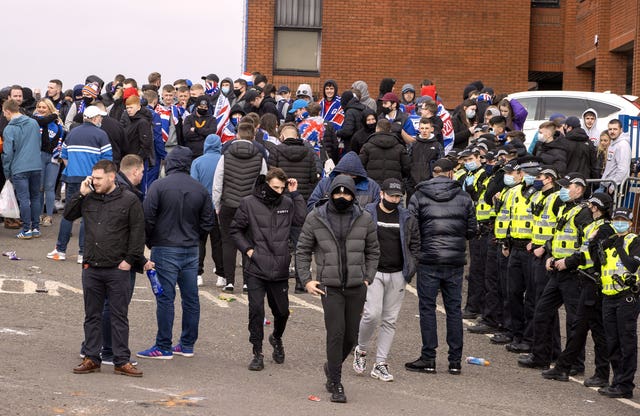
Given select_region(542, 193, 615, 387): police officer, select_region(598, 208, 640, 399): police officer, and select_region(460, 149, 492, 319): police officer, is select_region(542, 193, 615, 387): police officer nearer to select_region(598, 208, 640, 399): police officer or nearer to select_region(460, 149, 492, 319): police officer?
select_region(598, 208, 640, 399): police officer

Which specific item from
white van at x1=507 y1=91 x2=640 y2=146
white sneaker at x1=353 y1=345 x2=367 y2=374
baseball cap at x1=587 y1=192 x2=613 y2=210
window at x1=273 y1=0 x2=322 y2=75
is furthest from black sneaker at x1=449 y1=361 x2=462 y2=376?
window at x1=273 y1=0 x2=322 y2=75

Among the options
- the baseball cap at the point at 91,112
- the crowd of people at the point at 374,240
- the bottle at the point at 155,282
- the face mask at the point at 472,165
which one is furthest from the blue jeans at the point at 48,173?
the bottle at the point at 155,282

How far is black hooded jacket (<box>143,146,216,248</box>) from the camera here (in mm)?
12195

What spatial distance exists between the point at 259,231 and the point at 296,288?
A: 14.0 feet

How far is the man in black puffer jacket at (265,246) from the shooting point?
1212 centimetres

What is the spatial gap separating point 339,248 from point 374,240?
0.36 metres

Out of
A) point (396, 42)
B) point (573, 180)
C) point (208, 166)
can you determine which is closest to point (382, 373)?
point (573, 180)

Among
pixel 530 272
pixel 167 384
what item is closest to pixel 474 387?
pixel 530 272

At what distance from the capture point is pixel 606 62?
95.7 ft

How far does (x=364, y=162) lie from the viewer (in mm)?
17641

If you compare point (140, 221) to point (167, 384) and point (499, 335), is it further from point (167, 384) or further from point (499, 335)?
point (499, 335)

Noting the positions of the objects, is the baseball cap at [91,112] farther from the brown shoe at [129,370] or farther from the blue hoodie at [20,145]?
the brown shoe at [129,370]

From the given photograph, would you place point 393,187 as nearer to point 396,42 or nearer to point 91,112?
point 91,112

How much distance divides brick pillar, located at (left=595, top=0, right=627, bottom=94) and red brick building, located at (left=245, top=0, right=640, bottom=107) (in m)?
1.47
